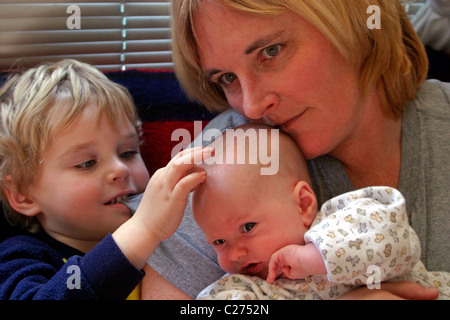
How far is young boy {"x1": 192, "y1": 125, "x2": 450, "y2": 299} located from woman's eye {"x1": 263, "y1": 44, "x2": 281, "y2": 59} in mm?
214

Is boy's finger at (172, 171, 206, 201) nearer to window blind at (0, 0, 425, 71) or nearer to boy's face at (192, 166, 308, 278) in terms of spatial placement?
boy's face at (192, 166, 308, 278)

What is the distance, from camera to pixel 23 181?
4.65 ft

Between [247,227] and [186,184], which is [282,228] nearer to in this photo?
[247,227]

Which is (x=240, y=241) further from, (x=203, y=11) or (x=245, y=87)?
(x=203, y=11)

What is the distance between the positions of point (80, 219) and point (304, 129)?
70 centimetres

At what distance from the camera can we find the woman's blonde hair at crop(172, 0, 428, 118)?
1.11 m

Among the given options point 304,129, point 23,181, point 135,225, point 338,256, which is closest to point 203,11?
point 304,129

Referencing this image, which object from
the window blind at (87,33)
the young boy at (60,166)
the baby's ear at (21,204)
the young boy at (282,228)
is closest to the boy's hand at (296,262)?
the young boy at (282,228)

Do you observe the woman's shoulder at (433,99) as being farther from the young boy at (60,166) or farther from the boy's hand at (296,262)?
the young boy at (60,166)

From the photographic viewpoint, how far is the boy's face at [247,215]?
1.10 m

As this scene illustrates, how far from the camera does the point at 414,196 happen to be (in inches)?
48.9

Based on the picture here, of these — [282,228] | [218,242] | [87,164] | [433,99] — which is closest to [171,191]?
[218,242]

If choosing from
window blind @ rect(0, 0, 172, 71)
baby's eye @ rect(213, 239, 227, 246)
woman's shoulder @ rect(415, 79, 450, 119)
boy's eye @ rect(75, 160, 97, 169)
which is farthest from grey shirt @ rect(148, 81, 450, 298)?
window blind @ rect(0, 0, 172, 71)
